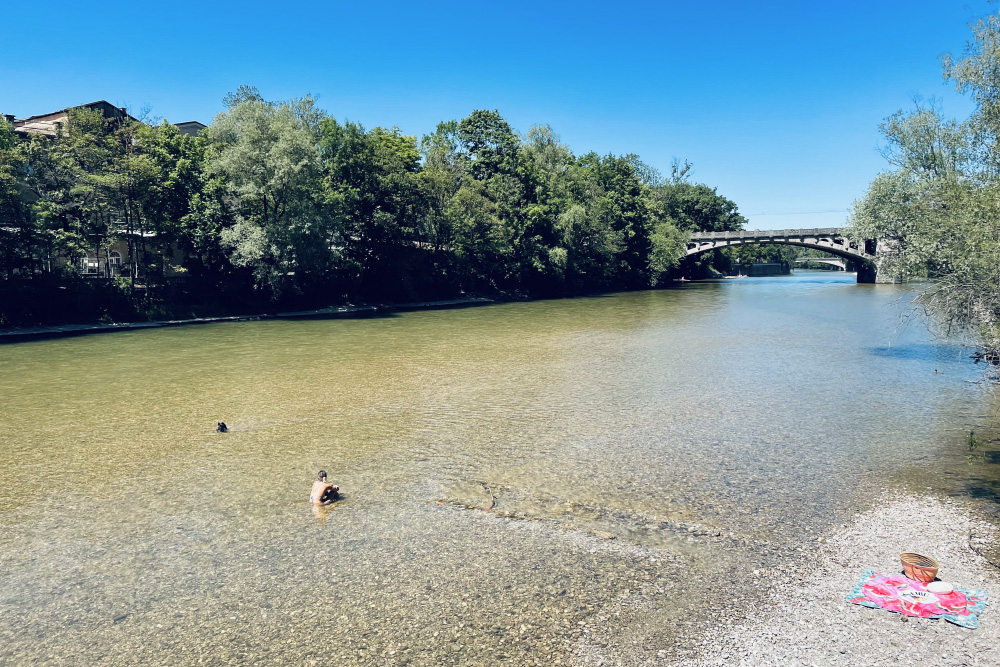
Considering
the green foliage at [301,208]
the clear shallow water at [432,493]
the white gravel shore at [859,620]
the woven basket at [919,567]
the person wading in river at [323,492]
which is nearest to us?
the white gravel shore at [859,620]

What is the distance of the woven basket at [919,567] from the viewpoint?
333 inches

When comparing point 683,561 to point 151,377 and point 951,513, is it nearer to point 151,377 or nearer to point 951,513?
point 951,513

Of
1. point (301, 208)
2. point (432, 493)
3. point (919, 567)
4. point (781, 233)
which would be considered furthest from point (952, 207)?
point (781, 233)

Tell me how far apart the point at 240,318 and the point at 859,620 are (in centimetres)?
5217

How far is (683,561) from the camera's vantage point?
9.68 m

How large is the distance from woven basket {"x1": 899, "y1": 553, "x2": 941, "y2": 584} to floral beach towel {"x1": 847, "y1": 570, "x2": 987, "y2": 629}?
9 cm

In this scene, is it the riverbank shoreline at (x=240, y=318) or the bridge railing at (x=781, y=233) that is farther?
the bridge railing at (x=781, y=233)

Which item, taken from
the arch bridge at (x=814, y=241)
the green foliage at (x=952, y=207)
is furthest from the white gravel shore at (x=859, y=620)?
the arch bridge at (x=814, y=241)

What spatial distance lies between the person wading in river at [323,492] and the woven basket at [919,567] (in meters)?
9.91

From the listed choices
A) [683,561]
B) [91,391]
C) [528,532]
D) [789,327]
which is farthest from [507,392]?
[789,327]

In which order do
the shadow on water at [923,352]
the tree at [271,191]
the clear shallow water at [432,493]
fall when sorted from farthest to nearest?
the tree at [271,191] → the shadow on water at [923,352] → the clear shallow water at [432,493]

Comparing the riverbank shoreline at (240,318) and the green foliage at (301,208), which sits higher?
the green foliage at (301,208)

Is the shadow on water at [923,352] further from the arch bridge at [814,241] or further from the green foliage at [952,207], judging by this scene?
the arch bridge at [814,241]

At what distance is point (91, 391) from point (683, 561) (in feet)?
76.5
